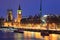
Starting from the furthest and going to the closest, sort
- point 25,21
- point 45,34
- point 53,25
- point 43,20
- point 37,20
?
point 25,21
point 37,20
point 43,20
point 53,25
point 45,34

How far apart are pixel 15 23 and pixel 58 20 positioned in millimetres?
19091

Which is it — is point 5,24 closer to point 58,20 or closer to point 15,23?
point 15,23

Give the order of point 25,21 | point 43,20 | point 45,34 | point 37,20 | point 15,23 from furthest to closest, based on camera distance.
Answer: point 15,23 → point 25,21 → point 37,20 → point 43,20 → point 45,34

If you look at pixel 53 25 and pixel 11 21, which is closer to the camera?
pixel 53 25

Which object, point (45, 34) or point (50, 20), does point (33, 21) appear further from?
point (45, 34)

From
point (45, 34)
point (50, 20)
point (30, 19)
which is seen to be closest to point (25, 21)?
point (30, 19)

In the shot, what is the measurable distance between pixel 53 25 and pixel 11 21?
77.7 ft

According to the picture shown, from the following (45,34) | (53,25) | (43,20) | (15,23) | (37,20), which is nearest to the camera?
(45,34)

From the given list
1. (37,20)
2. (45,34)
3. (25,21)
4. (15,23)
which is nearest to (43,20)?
(37,20)

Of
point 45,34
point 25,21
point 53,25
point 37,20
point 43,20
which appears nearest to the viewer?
point 45,34

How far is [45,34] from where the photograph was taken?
108 feet

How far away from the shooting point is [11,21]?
2677 inches

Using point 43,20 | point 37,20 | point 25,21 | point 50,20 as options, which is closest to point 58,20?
point 50,20

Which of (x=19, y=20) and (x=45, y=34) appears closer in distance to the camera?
(x=45, y=34)
